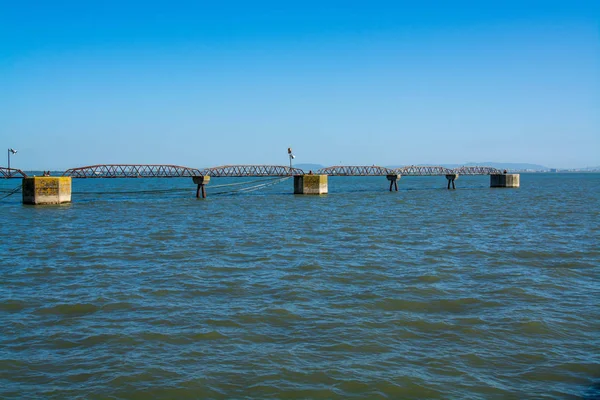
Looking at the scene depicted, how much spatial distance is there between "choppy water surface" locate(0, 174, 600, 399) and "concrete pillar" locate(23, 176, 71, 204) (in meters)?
31.7

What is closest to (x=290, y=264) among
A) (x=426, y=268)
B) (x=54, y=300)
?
(x=426, y=268)

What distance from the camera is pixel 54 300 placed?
1602 cm

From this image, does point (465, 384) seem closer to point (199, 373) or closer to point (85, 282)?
point (199, 373)

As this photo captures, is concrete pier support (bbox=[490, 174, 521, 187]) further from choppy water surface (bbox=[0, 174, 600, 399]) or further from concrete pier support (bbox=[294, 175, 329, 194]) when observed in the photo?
choppy water surface (bbox=[0, 174, 600, 399])

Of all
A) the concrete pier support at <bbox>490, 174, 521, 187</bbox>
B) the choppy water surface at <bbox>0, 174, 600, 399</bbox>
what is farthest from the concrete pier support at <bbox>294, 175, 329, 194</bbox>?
the concrete pier support at <bbox>490, 174, 521, 187</bbox>

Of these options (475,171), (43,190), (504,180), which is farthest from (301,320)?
(475,171)

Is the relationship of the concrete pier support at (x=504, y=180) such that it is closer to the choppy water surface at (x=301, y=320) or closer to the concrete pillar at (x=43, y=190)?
the concrete pillar at (x=43, y=190)

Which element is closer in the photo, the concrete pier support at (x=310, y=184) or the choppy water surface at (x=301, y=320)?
the choppy water surface at (x=301, y=320)

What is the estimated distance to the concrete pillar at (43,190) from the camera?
5662cm

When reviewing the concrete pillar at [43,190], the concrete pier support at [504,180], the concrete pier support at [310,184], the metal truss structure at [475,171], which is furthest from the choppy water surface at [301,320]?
the concrete pier support at [504,180]

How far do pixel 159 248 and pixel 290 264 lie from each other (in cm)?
839

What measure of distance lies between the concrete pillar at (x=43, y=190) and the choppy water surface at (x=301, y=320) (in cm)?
3175

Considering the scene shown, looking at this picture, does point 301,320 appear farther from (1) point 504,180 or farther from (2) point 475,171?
(2) point 475,171

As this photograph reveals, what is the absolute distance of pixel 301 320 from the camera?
46.1 ft
